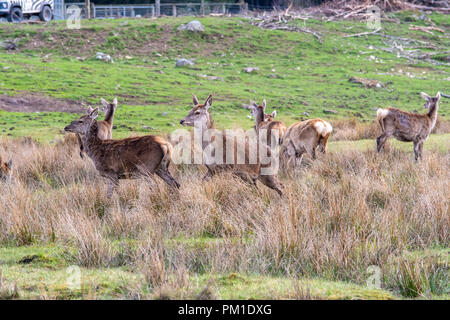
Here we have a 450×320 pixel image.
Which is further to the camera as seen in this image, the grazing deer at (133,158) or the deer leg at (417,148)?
the deer leg at (417,148)

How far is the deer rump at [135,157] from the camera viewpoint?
10664mm

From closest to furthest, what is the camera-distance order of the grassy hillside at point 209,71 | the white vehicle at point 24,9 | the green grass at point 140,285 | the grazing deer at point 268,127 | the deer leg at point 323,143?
the green grass at point 140,285 < the deer leg at point 323,143 < the grazing deer at point 268,127 < the grassy hillside at point 209,71 < the white vehicle at point 24,9

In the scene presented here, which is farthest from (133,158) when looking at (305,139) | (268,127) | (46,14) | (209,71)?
(46,14)

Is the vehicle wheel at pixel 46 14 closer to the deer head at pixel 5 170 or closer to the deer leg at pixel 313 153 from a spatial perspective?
the deer head at pixel 5 170

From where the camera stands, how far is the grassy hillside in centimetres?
2056

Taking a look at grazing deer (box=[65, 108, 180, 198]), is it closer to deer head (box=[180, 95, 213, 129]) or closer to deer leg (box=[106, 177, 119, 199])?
deer leg (box=[106, 177, 119, 199])

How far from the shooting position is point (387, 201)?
9.72m

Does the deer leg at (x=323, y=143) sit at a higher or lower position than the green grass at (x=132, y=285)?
lower

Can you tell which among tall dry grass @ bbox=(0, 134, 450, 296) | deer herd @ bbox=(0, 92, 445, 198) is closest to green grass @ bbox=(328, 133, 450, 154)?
deer herd @ bbox=(0, 92, 445, 198)

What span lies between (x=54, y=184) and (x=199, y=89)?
446 inches

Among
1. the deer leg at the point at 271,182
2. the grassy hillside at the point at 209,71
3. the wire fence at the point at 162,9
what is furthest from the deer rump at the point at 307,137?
the wire fence at the point at 162,9

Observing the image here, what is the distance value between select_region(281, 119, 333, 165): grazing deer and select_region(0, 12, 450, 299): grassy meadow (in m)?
0.36

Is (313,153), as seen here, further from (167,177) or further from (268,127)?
(167,177)

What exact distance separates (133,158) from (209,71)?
15975mm
